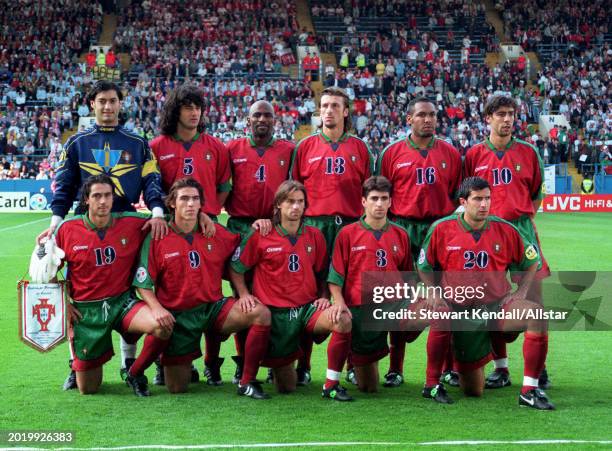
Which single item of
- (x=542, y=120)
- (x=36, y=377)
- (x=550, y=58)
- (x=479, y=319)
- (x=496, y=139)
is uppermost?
(x=550, y=58)

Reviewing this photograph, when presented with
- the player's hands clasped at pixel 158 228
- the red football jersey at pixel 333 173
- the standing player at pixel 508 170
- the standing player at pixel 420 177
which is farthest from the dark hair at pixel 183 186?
the standing player at pixel 508 170

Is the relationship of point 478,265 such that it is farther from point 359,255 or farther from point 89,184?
point 89,184

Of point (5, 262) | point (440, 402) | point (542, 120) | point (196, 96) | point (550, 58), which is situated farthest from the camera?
point (550, 58)

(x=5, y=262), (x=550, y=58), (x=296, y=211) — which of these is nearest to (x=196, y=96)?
(x=296, y=211)

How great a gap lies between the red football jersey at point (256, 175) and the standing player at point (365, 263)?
0.92 metres

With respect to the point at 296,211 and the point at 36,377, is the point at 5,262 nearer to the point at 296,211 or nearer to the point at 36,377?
the point at 36,377

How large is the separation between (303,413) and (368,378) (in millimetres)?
821

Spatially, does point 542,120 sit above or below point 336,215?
above

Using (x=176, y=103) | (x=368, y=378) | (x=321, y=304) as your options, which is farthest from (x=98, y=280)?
(x=368, y=378)

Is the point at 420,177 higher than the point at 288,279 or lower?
higher

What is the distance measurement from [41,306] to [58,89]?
96.6ft

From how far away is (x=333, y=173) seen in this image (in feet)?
23.8

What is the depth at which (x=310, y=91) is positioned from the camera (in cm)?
3406

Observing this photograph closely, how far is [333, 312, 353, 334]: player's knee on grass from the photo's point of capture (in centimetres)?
642
